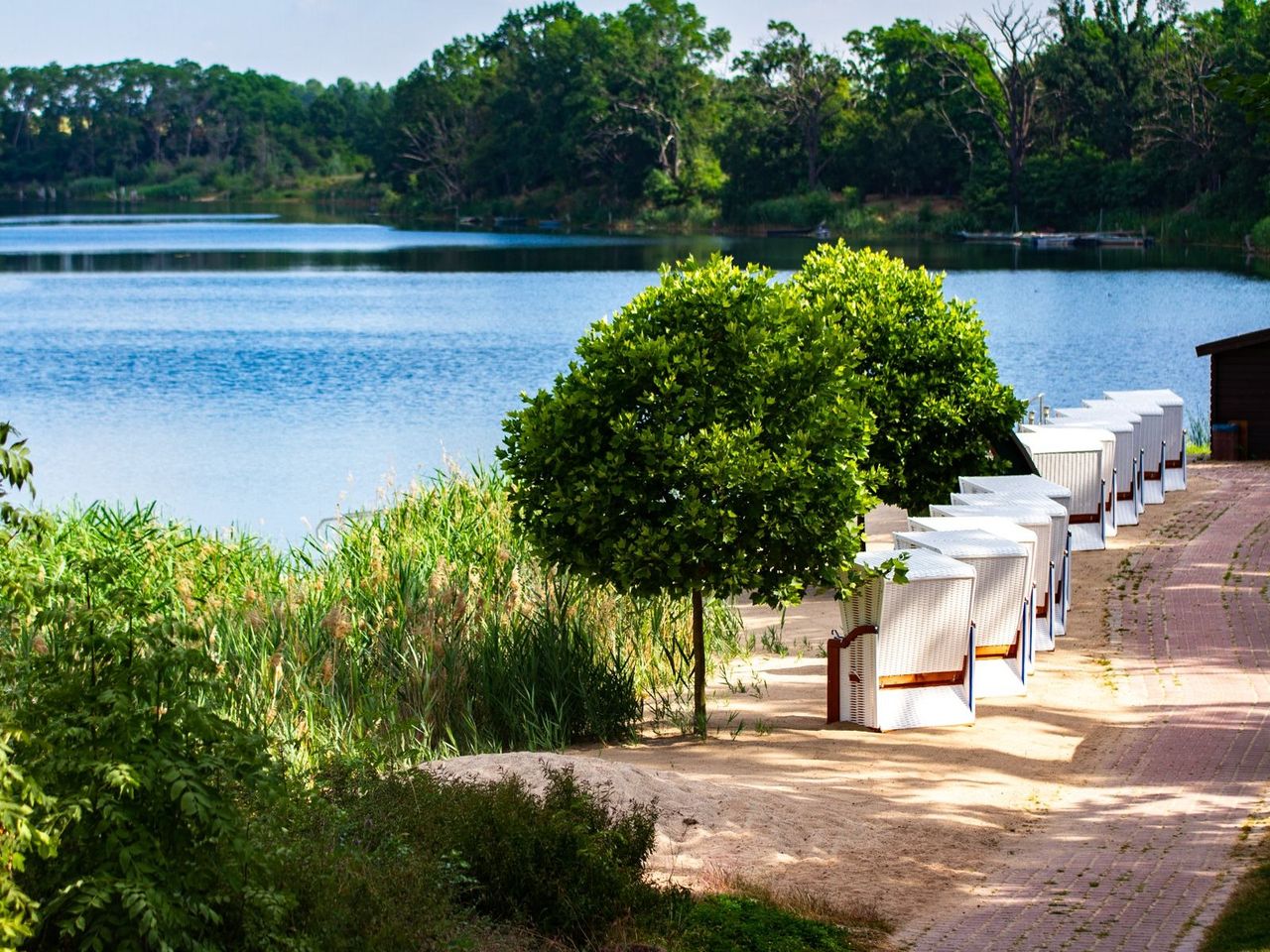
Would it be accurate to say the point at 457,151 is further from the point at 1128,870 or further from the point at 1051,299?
the point at 1128,870

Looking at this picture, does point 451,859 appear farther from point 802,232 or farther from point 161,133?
point 161,133

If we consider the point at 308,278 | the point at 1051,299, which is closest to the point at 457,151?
the point at 308,278

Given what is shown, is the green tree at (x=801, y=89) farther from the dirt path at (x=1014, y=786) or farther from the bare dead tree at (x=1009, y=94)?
the dirt path at (x=1014, y=786)

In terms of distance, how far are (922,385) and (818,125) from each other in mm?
87869

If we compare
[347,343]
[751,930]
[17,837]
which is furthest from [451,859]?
[347,343]

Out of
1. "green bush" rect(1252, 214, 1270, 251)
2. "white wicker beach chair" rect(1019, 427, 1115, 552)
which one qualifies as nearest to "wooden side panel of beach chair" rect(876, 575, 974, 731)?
"white wicker beach chair" rect(1019, 427, 1115, 552)

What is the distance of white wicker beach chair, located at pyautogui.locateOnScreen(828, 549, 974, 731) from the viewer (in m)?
11.9

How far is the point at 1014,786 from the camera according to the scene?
1051 cm

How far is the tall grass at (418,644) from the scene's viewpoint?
11727 millimetres

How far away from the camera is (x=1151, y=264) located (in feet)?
232

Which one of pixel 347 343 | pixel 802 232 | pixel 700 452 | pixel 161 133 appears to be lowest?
pixel 347 343

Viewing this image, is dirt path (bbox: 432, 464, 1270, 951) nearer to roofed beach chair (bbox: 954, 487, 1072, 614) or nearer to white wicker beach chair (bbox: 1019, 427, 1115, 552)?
roofed beach chair (bbox: 954, 487, 1072, 614)

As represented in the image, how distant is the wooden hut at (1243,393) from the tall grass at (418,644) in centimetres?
1228

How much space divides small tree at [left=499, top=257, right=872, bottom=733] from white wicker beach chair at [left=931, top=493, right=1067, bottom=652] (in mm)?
2901
